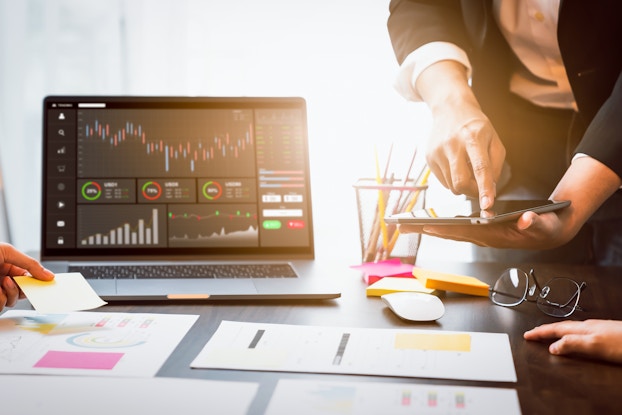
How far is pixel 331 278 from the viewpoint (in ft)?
3.69

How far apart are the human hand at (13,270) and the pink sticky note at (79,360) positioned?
192 mm

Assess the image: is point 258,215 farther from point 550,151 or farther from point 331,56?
point 331,56

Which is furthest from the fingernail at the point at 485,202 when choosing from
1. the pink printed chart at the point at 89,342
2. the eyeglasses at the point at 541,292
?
the pink printed chart at the point at 89,342

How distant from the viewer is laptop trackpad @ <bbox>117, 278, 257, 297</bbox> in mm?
977

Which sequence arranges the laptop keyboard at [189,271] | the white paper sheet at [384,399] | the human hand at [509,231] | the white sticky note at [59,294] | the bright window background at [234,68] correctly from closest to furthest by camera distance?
the white paper sheet at [384,399] → the white sticky note at [59,294] → the human hand at [509,231] → the laptop keyboard at [189,271] → the bright window background at [234,68]

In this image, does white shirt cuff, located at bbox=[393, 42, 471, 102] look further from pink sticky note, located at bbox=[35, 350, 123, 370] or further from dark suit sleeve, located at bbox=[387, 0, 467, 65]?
pink sticky note, located at bbox=[35, 350, 123, 370]

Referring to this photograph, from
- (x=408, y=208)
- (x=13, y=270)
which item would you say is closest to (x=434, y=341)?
(x=408, y=208)

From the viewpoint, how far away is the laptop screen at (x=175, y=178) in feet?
4.20

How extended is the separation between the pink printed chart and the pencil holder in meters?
0.47

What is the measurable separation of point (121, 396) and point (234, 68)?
161 centimetres

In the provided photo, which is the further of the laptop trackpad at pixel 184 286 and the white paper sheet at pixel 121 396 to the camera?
the laptop trackpad at pixel 184 286

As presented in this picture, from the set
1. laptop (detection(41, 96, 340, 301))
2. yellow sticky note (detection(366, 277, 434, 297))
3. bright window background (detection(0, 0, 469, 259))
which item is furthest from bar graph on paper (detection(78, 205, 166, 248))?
bright window background (detection(0, 0, 469, 259))

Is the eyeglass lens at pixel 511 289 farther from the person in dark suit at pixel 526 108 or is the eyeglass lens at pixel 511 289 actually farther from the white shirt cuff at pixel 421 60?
the white shirt cuff at pixel 421 60

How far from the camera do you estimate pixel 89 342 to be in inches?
29.6
